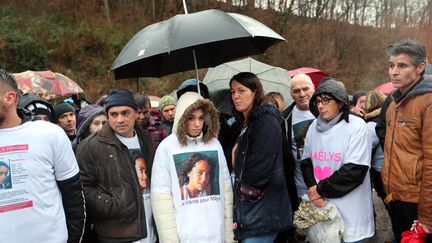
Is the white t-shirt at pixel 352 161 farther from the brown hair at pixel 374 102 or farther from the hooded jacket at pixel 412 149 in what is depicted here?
the brown hair at pixel 374 102

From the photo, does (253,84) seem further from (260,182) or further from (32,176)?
(32,176)

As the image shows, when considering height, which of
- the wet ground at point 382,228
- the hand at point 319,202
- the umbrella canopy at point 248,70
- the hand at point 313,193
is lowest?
the wet ground at point 382,228

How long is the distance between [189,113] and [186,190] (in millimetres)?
629

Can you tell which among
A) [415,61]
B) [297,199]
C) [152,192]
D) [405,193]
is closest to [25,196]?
[152,192]

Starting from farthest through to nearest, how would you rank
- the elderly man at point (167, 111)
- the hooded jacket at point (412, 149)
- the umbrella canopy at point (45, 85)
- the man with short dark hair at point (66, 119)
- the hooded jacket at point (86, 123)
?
the umbrella canopy at point (45, 85) → the elderly man at point (167, 111) → the man with short dark hair at point (66, 119) → the hooded jacket at point (86, 123) → the hooded jacket at point (412, 149)

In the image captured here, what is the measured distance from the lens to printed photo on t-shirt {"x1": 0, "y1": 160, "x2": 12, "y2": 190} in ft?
8.01

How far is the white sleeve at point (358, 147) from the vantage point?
3146mm

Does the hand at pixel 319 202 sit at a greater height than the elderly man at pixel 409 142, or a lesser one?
lesser

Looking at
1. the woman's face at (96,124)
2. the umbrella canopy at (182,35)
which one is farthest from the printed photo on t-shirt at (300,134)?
the woman's face at (96,124)

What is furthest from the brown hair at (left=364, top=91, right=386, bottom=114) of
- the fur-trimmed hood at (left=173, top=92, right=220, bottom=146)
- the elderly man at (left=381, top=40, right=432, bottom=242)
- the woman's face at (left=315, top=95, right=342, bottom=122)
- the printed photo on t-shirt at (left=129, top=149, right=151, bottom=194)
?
the printed photo on t-shirt at (left=129, top=149, right=151, bottom=194)

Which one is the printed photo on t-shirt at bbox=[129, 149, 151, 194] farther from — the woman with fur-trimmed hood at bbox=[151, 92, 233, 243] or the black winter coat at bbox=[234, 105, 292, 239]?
the black winter coat at bbox=[234, 105, 292, 239]

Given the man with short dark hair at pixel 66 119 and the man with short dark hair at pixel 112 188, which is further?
the man with short dark hair at pixel 66 119

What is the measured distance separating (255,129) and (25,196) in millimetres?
1700

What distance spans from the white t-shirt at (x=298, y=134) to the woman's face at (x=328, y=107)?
2.42ft
